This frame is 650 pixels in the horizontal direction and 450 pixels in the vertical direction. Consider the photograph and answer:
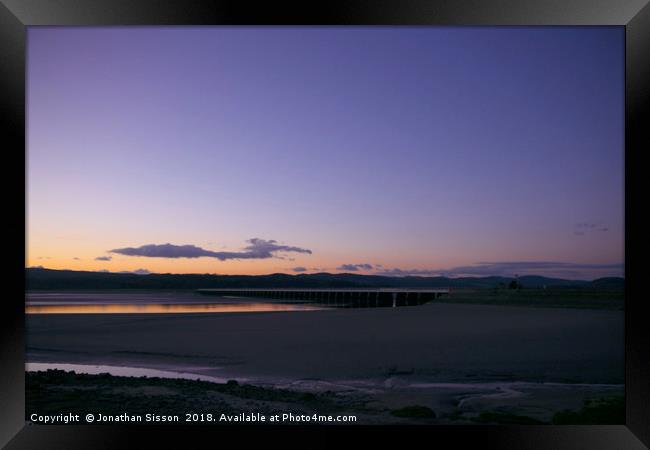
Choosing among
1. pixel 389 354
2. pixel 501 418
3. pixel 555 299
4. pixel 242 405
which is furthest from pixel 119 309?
pixel 501 418

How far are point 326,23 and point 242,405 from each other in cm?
312

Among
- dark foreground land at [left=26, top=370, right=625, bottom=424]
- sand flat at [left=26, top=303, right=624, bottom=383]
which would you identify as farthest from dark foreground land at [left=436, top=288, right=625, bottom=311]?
dark foreground land at [left=26, top=370, right=625, bottom=424]

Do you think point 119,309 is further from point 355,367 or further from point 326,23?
point 326,23

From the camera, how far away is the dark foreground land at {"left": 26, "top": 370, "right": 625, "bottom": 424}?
415 centimetres

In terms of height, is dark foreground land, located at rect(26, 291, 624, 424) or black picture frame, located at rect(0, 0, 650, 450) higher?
black picture frame, located at rect(0, 0, 650, 450)

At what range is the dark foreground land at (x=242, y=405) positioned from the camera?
4.15 m

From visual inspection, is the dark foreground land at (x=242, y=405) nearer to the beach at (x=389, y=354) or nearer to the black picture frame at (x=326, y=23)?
the beach at (x=389, y=354)

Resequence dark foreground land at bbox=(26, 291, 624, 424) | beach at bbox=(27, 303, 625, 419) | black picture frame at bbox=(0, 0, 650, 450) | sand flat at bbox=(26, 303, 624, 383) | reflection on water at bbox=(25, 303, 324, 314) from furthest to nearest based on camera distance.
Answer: reflection on water at bbox=(25, 303, 324, 314), sand flat at bbox=(26, 303, 624, 383), beach at bbox=(27, 303, 625, 419), dark foreground land at bbox=(26, 291, 624, 424), black picture frame at bbox=(0, 0, 650, 450)

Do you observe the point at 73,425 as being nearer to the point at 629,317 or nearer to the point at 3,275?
the point at 3,275

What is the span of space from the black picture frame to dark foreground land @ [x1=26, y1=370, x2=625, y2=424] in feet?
2.28

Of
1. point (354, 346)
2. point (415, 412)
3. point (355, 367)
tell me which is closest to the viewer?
point (415, 412)

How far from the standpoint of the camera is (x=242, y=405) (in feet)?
14.6

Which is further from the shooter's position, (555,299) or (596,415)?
(555,299)

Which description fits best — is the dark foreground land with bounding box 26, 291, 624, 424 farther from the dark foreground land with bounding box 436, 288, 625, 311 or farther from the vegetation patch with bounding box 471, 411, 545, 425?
the dark foreground land with bounding box 436, 288, 625, 311
